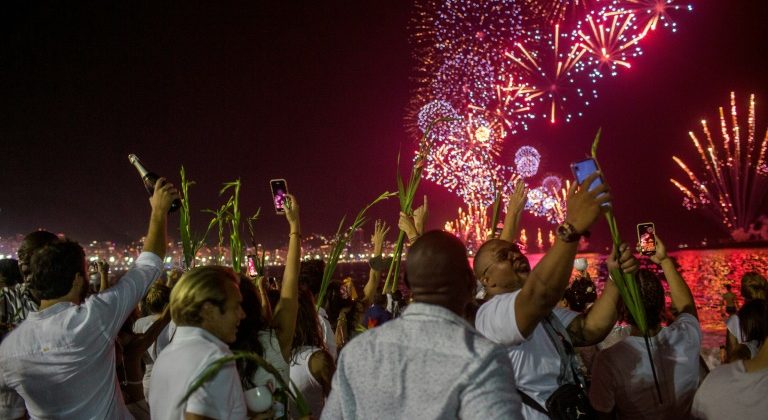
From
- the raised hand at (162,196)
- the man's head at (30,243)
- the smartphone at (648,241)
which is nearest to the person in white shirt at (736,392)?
the smartphone at (648,241)

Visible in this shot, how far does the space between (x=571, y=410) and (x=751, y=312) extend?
287 centimetres

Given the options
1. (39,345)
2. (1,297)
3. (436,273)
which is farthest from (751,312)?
(1,297)

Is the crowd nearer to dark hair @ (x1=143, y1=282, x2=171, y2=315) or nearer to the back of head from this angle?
dark hair @ (x1=143, y1=282, x2=171, y2=315)

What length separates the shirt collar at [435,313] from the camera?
7.43 feet

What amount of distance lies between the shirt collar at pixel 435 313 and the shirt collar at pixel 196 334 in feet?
3.68

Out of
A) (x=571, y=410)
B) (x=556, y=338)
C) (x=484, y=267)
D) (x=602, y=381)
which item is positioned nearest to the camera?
(x=571, y=410)

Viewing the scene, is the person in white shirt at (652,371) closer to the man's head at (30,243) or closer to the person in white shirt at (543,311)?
the person in white shirt at (543,311)

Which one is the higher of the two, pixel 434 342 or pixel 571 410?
pixel 434 342

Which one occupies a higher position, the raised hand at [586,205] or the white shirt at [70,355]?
the raised hand at [586,205]

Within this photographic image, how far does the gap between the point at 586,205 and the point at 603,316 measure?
3.82 feet

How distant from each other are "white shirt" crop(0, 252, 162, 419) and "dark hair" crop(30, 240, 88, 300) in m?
0.10

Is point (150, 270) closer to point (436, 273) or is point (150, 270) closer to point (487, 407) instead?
point (436, 273)

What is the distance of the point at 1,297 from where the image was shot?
6551 mm

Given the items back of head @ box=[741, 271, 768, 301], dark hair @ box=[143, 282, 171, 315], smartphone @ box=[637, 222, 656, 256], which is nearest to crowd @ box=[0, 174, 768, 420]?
smartphone @ box=[637, 222, 656, 256]
